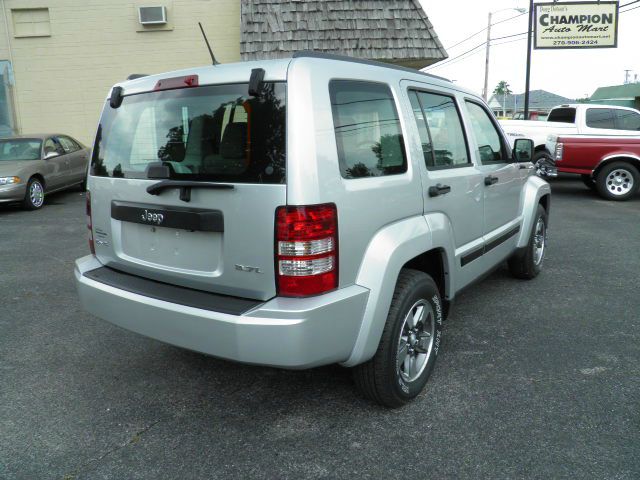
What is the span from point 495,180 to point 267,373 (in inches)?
88.9

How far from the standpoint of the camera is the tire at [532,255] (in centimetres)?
524

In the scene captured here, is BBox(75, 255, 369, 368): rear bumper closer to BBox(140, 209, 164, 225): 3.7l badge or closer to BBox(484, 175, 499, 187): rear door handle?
BBox(140, 209, 164, 225): 3.7l badge

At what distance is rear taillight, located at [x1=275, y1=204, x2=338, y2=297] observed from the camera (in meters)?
2.39

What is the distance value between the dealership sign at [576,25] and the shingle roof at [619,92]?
18091mm

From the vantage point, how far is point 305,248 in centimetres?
242

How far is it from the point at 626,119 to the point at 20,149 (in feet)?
43.1

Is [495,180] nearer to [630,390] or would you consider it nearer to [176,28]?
[630,390]

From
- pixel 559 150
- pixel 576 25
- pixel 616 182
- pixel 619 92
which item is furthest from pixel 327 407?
pixel 619 92

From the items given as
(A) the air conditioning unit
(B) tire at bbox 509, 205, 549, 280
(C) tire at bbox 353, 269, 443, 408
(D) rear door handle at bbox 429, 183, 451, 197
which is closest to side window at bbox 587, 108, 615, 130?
(B) tire at bbox 509, 205, 549, 280

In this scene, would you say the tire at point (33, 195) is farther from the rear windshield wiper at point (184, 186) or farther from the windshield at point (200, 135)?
the rear windshield wiper at point (184, 186)

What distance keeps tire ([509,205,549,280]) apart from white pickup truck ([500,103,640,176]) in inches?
247

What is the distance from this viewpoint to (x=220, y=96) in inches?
105

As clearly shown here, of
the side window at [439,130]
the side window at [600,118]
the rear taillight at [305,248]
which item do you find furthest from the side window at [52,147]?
the side window at [600,118]

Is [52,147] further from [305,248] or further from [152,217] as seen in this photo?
[305,248]
